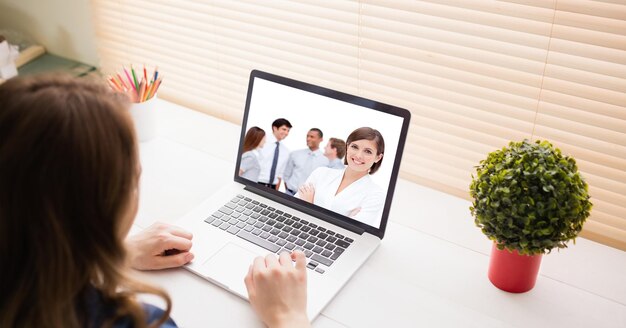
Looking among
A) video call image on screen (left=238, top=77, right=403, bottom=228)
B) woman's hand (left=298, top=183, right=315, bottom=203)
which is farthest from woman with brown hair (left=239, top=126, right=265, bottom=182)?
woman's hand (left=298, top=183, right=315, bottom=203)

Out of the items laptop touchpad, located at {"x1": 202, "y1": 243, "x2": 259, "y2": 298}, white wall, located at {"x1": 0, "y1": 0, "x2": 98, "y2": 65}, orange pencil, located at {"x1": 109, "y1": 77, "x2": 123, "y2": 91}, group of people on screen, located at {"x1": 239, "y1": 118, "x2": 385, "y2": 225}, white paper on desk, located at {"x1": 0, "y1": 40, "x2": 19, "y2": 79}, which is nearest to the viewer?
laptop touchpad, located at {"x1": 202, "y1": 243, "x2": 259, "y2": 298}

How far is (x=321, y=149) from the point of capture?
1146 millimetres

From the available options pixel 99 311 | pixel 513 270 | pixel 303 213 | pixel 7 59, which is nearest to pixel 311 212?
pixel 303 213

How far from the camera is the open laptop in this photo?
1.03 metres

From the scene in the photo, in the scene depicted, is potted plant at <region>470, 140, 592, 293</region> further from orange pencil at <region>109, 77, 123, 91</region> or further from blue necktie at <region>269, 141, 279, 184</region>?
orange pencil at <region>109, 77, 123, 91</region>

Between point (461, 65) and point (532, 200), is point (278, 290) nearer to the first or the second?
point (532, 200)

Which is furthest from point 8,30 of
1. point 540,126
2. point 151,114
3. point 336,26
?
point 540,126

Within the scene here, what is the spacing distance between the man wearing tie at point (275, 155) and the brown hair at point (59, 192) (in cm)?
52

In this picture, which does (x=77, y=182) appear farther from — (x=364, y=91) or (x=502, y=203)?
(x=364, y=91)

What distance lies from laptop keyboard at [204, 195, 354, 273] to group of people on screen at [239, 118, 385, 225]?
51mm

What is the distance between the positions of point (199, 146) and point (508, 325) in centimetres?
83

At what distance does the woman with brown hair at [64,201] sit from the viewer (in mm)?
606

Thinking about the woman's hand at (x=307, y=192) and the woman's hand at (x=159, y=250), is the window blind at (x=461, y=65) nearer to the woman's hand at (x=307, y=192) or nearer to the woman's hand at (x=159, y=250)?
the woman's hand at (x=307, y=192)

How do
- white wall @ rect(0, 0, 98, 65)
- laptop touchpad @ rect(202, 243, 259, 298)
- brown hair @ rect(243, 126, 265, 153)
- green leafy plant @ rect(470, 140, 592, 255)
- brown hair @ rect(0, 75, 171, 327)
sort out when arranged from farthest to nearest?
white wall @ rect(0, 0, 98, 65)
brown hair @ rect(243, 126, 265, 153)
laptop touchpad @ rect(202, 243, 259, 298)
green leafy plant @ rect(470, 140, 592, 255)
brown hair @ rect(0, 75, 171, 327)
